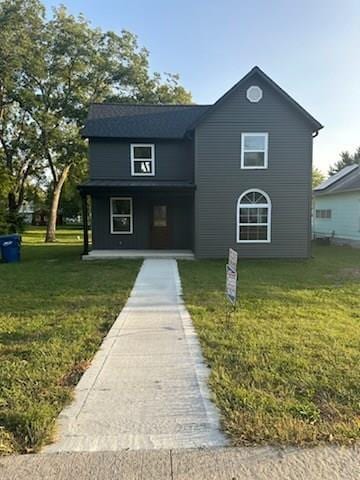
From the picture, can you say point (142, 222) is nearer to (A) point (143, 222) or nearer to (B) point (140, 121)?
(A) point (143, 222)

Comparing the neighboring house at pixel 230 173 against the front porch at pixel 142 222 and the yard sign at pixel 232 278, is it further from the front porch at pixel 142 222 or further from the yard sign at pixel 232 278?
the yard sign at pixel 232 278

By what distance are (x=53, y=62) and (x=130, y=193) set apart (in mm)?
14088

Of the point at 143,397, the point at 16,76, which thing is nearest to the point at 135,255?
the point at 143,397

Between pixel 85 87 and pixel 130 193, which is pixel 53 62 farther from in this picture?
pixel 130 193

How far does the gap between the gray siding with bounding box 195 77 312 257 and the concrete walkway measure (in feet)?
30.3

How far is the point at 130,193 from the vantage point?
636 inches

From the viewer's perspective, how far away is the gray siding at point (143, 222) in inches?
671

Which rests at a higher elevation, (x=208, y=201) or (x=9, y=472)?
(x=208, y=201)

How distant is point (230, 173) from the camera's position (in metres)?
15.0

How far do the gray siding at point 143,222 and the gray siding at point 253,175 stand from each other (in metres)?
2.04

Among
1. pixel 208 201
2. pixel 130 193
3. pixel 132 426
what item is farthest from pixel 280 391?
pixel 130 193

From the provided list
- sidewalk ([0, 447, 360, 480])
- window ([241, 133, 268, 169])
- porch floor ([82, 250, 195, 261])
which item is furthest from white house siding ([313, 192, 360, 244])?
sidewalk ([0, 447, 360, 480])

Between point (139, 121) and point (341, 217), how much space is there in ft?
42.9

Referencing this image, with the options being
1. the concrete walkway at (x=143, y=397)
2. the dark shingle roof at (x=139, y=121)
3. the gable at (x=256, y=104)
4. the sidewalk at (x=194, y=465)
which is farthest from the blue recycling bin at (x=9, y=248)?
the sidewalk at (x=194, y=465)
